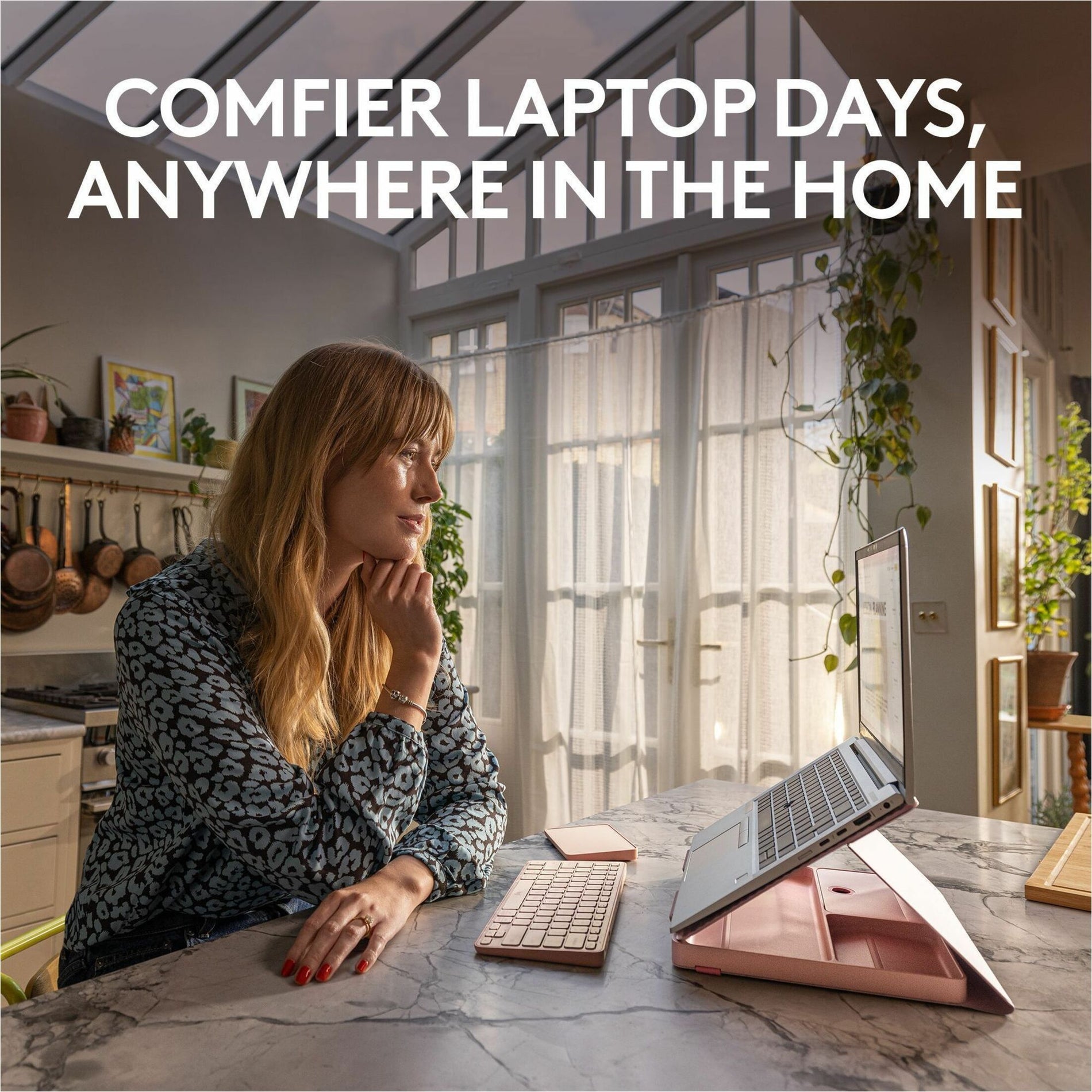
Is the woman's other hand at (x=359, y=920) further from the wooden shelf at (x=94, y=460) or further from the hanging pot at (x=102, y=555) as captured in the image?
the hanging pot at (x=102, y=555)

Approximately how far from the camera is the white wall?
3232 millimetres

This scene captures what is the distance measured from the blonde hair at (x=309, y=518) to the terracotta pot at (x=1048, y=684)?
260 centimetres

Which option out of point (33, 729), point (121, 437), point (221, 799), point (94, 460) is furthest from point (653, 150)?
point (221, 799)

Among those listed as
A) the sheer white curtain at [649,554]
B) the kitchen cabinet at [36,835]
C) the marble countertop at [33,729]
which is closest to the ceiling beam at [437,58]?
the sheer white curtain at [649,554]

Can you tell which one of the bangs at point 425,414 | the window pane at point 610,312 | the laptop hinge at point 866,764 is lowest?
the laptop hinge at point 866,764

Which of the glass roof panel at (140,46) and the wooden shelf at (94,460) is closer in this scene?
the wooden shelf at (94,460)

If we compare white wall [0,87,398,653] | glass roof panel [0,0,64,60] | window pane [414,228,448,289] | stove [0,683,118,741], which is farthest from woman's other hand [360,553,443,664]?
window pane [414,228,448,289]

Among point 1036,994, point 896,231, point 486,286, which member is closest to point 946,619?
point 896,231

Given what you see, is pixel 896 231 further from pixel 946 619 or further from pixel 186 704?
pixel 186 704

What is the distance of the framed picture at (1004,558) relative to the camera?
8.37 ft

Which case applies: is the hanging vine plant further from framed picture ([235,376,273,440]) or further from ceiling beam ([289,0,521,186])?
framed picture ([235,376,273,440])

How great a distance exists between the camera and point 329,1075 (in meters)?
0.62

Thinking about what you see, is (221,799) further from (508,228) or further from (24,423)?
(508,228)

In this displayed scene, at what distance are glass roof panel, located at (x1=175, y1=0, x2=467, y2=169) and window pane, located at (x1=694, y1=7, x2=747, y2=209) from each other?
3.34ft
